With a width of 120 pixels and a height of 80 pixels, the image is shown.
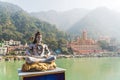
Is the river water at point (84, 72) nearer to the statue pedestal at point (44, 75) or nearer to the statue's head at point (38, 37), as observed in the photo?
the statue's head at point (38, 37)

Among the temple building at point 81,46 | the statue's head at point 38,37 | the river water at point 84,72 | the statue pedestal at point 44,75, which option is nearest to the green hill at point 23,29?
the temple building at point 81,46

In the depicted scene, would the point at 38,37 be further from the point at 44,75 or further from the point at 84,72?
the point at 84,72

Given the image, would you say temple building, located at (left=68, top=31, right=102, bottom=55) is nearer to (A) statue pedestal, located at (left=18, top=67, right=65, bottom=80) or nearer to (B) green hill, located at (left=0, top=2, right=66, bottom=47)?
(B) green hill, located at (left=0, top=2, right=66, bottom=47)

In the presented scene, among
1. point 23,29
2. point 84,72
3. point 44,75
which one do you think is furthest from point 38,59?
point 23,29

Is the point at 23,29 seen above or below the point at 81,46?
above

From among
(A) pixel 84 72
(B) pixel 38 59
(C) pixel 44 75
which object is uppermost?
(B) pixel 38 59

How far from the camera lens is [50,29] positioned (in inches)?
1383

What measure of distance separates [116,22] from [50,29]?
2059 cm

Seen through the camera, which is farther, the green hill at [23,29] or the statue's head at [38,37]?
the green hill at [23,29]

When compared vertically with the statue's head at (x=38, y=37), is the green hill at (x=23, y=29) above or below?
above

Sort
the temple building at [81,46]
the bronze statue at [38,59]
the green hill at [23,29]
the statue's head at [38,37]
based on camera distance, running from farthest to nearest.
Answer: the green hill at [23,29], the temple building at [81,46], the statue's head at [38,37], the bronze statue at [38,59]

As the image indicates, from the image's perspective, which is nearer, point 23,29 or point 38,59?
point 38,59

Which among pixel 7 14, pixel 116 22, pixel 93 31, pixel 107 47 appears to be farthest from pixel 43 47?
pixel 116 22

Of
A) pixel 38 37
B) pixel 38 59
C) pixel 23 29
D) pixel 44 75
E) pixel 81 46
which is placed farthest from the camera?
pixel 23 29
